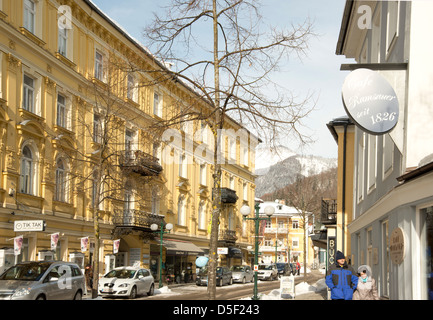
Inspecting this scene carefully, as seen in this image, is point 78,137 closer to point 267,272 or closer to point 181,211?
point 181,211

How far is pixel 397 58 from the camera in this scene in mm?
12555

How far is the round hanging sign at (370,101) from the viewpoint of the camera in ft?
33.8

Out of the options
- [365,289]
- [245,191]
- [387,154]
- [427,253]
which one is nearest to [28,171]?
[387,154]

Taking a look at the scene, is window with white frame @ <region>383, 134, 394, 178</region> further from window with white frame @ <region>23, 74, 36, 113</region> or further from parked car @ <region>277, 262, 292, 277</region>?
parked car @ <region>277, 262, 292, 277</region>

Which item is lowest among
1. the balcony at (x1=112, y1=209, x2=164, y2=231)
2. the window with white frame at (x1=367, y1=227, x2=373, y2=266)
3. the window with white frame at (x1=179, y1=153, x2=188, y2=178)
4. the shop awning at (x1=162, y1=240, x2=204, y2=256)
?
the shop awning at (x1=162, y1=240, x2=204, y2=256)

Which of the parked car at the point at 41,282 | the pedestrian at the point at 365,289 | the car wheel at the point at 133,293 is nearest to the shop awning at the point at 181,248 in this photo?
the car wheel at the point at 133,293

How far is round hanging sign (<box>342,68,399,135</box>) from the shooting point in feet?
33.8

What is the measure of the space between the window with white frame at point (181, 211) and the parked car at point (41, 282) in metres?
26.2

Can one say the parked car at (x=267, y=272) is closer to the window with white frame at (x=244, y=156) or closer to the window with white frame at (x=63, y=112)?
the window with white frame at (x=244, y=156)

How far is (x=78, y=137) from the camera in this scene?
32.0m

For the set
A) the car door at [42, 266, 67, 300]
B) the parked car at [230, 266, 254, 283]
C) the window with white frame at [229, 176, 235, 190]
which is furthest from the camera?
the window with white frame at [229, 176, 235, 190]

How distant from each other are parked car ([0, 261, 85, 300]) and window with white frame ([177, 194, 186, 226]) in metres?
26.2

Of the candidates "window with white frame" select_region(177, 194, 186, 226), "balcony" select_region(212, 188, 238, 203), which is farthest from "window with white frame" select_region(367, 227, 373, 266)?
"balcony" select_region(212, 188, 238, 203)
